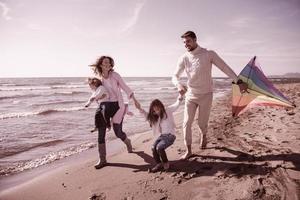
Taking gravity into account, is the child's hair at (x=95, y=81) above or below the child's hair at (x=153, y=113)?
above

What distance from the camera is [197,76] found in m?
4.75

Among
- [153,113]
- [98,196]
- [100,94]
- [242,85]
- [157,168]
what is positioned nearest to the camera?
[98,196]

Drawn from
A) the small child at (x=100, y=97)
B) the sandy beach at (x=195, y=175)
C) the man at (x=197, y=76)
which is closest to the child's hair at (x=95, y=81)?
the small child at (x=100, y=97)

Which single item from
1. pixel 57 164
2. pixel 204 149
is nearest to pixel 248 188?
pixel 204 149

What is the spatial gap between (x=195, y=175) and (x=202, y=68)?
1.80 metres

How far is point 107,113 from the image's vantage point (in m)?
5.08

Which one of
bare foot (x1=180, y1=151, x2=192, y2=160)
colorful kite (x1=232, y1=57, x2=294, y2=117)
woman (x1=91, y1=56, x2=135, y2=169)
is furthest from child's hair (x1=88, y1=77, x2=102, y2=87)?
colorful kite (x1=232, y1=57, x2=294, y2=117)

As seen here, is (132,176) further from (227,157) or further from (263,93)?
(263,93)

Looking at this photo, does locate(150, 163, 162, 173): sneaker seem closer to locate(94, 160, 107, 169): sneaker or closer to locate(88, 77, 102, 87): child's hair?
locate(94, 160, 107, 169): sneaker

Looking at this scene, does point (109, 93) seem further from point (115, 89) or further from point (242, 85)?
point (242, 85)

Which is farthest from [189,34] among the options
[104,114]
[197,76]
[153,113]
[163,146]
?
[104,114]

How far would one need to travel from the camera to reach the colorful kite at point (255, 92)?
15.1ft

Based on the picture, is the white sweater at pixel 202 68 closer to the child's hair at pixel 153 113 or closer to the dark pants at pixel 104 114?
the child's hair at pixel 153 113

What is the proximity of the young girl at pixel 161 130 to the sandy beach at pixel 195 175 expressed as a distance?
9.6 inches
